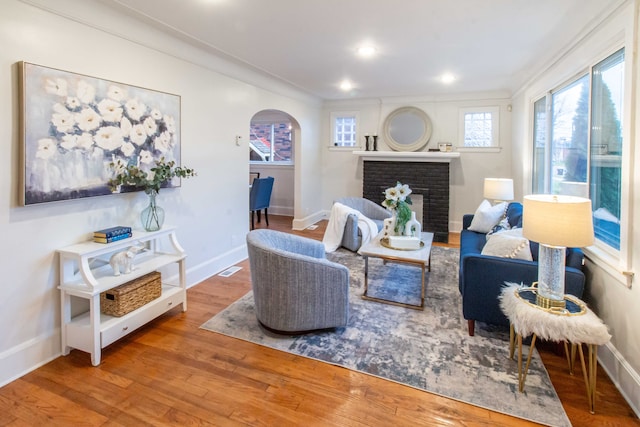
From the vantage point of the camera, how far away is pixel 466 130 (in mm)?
6262

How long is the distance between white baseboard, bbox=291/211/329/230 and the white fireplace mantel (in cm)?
148

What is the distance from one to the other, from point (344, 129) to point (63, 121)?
538cm

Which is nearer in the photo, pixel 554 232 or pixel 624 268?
pixel 554 232

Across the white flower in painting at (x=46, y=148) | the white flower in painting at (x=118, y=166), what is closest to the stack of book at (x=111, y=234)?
the white flower in painting at (x=118, y=166)

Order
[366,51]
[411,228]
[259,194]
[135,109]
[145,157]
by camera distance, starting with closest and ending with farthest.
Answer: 1. [135,109]
2. [145,157]
3. [411,228]
4. [366,51]
5. [259,194]

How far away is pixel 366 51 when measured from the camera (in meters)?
3.68

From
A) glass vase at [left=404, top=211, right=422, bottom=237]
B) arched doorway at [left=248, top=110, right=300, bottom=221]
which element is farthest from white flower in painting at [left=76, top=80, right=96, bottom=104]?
arched doorway at [left=248, top=110, right=300, bottom=221]

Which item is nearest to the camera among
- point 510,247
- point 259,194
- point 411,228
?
point 510,247

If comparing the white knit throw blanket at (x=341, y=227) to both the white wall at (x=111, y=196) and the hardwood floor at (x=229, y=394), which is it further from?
the hardwood floor at (x=229, y=394)

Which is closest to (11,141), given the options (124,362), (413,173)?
(124,362)

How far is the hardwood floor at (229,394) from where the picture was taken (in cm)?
185

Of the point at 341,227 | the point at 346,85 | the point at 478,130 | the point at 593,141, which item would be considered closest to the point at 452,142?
the point at 478,130

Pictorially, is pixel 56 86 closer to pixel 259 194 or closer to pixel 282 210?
pixel 259 194

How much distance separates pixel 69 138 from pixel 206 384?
1.86m
